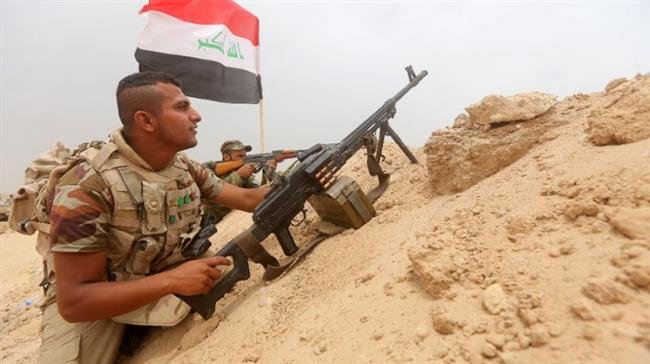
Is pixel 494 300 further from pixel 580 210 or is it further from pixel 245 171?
pixel 245 171

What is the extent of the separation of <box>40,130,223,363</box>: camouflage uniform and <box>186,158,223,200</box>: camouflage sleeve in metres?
0.39

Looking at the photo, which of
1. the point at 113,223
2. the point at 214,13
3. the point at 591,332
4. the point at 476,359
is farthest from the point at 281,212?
the point at 214,13

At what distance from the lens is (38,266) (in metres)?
6.65

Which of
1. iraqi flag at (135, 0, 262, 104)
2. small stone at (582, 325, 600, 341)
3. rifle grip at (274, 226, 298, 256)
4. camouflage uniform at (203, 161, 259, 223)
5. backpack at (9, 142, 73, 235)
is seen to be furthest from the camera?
iraqi flag at (135, 0, 262, 104)

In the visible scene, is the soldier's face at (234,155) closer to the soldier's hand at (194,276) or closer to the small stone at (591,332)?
the soldier's hand at (194,276)

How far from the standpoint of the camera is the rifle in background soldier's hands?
5.06 m

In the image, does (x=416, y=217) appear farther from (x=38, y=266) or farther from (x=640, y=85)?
(x=38, y=266)

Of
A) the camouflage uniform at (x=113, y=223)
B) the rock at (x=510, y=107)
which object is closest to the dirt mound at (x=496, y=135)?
the rock at (x=510, y=107)

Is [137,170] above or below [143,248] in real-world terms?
above

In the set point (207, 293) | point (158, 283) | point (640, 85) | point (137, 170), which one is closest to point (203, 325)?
point (207, 293)

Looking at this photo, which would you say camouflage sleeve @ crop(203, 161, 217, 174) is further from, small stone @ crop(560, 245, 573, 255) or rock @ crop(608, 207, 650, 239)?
rock @ crop(608, 207, 650, 239)

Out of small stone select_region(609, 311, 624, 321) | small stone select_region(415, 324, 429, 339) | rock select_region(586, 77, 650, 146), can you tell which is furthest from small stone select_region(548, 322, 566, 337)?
rock select_region(586, 77, 650, 146)

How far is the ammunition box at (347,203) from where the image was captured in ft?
9.10

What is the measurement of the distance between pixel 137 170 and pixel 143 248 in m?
0.50
